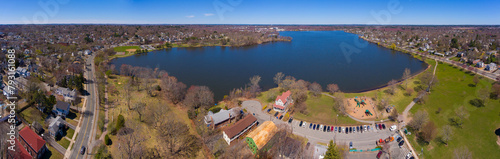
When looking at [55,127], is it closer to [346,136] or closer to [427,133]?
[346,136]

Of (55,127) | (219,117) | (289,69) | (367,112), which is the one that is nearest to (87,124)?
(55,127)

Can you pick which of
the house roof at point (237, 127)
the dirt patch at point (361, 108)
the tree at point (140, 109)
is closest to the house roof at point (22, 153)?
the tree at point (140, 109)

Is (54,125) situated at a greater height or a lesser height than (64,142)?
greater

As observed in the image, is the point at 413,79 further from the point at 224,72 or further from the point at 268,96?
the point at 224,72

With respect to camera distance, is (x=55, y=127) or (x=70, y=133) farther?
(x=70, y=133)

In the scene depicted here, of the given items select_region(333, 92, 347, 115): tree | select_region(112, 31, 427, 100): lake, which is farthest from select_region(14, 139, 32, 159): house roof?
select_region(333, 92, 347, 115): tree

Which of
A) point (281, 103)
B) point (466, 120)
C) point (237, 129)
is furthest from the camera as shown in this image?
point (281, 103)

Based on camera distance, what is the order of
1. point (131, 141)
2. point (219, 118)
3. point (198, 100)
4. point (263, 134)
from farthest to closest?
point (198, 100)
point (219, 118)
point (131, 141)
point (263, 134)

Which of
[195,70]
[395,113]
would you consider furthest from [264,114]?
[195,70]
